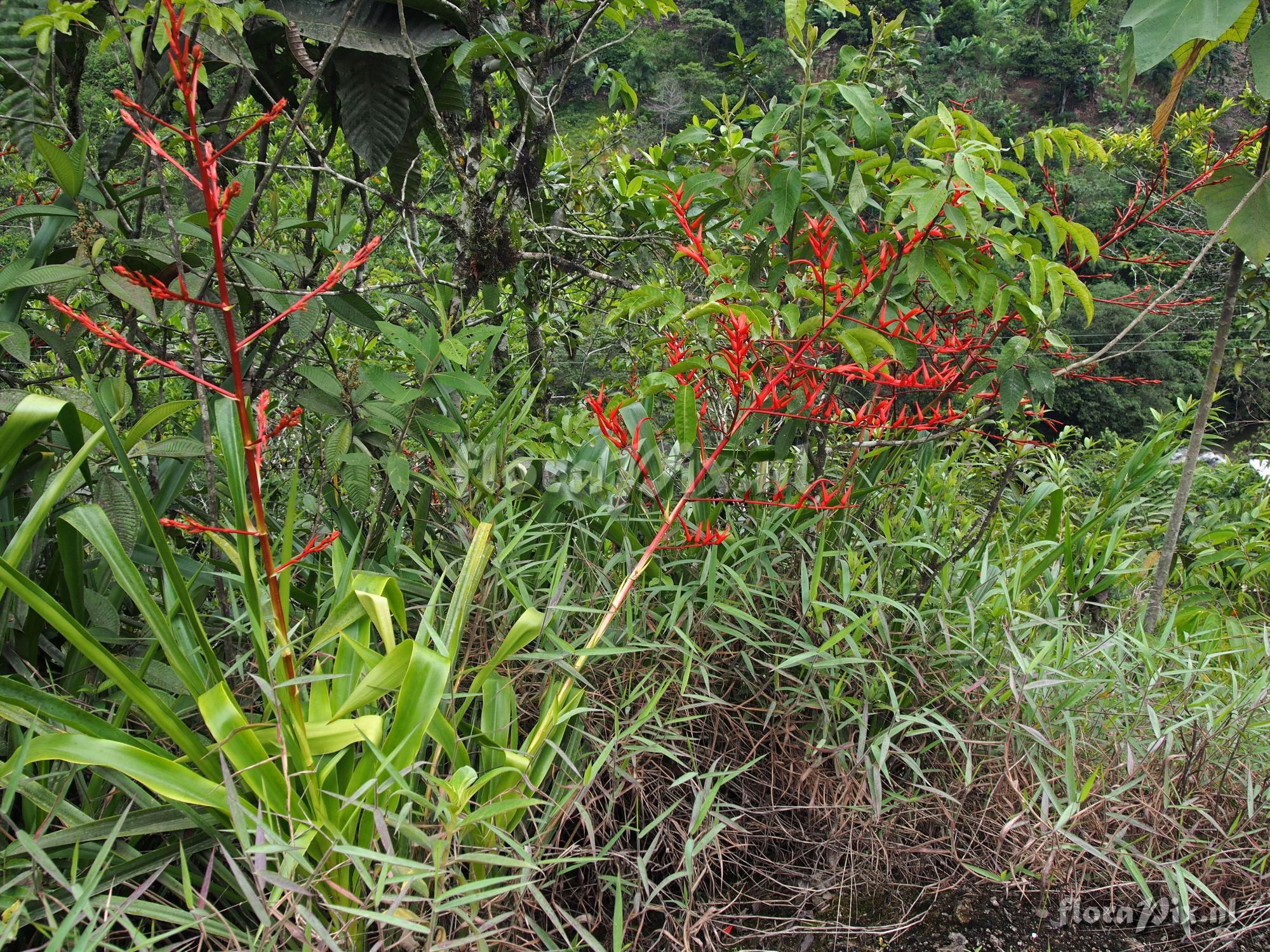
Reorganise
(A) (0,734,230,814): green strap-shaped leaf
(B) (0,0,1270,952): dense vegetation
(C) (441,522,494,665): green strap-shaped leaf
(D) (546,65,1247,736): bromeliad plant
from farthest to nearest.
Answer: (D) (546,65,1247,736): bromeliad plant, (C) (441,522,494,665): green strap-shaped leaf, (B) (0,0,1270,952): dense vegetation, (A) (0,734,230,814): green strap-shaped leaf

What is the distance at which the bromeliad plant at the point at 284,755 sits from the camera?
942 millimetres

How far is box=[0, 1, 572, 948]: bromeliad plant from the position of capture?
0.94m

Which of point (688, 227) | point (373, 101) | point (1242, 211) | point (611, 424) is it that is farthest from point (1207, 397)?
point (373, 101)

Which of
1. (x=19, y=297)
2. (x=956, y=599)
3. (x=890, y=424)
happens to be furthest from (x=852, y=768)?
(x=19, y=297)

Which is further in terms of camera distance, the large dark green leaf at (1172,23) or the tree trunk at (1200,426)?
the tree trunk at (1200,426)

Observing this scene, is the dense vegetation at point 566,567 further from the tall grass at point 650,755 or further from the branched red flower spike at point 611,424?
the branched red flower spike at point 611,424

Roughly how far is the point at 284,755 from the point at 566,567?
76 cm

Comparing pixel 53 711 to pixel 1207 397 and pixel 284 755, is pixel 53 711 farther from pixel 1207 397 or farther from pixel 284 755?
pixel 1207 397

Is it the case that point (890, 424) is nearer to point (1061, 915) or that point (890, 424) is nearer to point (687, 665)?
point (687, 665)

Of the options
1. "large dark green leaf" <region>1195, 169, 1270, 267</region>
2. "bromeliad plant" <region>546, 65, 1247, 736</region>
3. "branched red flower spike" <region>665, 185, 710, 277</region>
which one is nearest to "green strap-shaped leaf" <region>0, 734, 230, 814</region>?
"bromeliad plant" <region>546, 65, 1247, 736</region>

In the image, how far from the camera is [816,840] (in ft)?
4.73

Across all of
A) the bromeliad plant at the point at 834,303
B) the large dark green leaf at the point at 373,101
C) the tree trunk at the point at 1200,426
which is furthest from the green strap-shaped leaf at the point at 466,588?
the tree trunk at the point at 1200,426

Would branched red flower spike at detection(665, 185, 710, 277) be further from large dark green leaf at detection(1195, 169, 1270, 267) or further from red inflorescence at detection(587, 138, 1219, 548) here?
large dark green leaf at detection(1195, 169, 1270, 267)

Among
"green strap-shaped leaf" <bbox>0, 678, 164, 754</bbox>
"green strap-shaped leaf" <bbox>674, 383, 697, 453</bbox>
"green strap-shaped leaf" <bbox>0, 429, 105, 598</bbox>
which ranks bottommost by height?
"green strap-shaped leaf" <bbox>0, 678, 164, 754</bbox>
